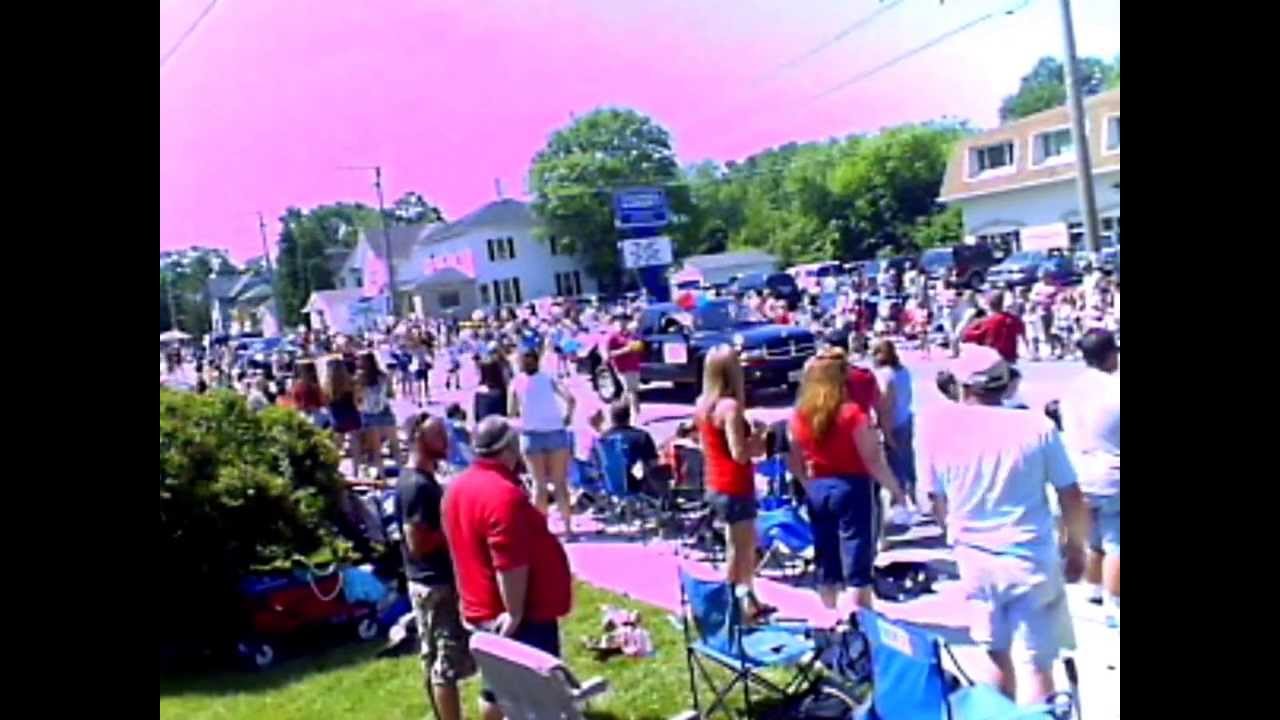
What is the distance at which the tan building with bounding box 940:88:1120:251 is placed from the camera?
22.2 feet

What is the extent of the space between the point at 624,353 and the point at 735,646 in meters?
6.85

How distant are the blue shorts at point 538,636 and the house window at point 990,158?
506cm

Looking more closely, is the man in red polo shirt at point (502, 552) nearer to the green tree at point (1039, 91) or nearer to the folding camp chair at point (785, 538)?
the folding camp chair at point (785, 538)

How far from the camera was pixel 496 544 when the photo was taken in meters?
2.71

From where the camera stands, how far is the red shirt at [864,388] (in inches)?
193

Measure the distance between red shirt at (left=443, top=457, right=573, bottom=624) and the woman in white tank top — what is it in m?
2.67

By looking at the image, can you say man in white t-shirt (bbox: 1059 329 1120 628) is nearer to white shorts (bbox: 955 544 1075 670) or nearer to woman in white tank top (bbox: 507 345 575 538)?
white shorts (bbox: 955 544 1075 670)

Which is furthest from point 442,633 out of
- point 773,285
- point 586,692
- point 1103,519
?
point 773,285

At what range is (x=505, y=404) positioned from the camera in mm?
5809

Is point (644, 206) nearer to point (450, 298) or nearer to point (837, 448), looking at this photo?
point (450, 298)

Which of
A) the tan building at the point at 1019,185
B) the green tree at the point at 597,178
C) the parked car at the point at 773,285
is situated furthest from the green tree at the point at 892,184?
the parked car at the point at 773,285

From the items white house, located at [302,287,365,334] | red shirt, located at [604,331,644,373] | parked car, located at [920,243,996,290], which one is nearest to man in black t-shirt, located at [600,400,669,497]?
white house, located at [302,287,365,334]
